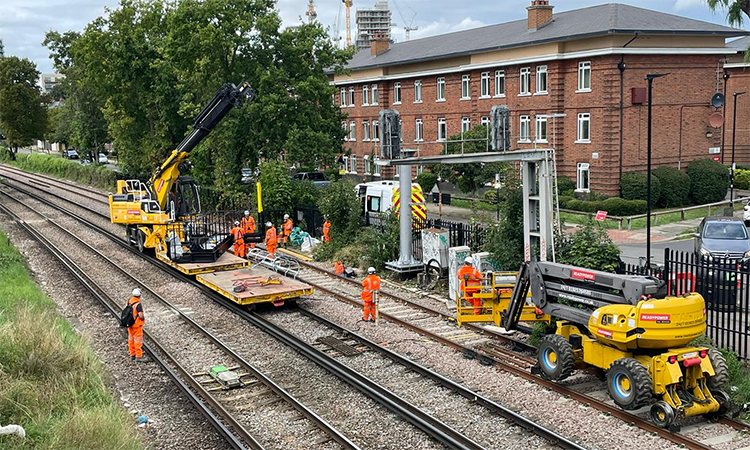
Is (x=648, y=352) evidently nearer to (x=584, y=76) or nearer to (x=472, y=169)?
(x=472, y=169)

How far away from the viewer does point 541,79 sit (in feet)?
137

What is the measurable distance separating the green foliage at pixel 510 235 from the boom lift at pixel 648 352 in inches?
203

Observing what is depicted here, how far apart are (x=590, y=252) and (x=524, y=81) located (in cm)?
2987

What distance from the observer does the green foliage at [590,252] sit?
14.7m

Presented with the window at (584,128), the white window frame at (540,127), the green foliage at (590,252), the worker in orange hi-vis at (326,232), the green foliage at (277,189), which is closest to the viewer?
the green foliage at (590,252)

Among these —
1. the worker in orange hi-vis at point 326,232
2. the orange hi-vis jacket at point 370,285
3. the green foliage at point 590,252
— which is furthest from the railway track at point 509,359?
the worker in orange hi-vis at point 326,232

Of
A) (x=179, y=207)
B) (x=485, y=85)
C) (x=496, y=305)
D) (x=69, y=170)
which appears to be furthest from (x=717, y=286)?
(x=69, y=170)

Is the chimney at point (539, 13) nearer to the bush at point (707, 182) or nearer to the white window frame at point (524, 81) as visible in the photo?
the white window frame at point (524, 81)

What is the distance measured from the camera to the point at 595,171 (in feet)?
129

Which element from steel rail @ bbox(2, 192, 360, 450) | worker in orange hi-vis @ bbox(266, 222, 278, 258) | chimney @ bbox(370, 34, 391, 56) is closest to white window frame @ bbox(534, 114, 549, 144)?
chimney @ bbox(370, 34, 391, 56)

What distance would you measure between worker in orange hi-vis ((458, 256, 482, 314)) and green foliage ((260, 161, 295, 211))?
1550 centimetres

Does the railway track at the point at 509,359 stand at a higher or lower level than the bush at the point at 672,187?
lower

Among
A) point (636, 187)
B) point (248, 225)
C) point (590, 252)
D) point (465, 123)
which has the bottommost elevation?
point (248, 225)

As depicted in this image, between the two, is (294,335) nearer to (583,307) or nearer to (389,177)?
(583,307)
